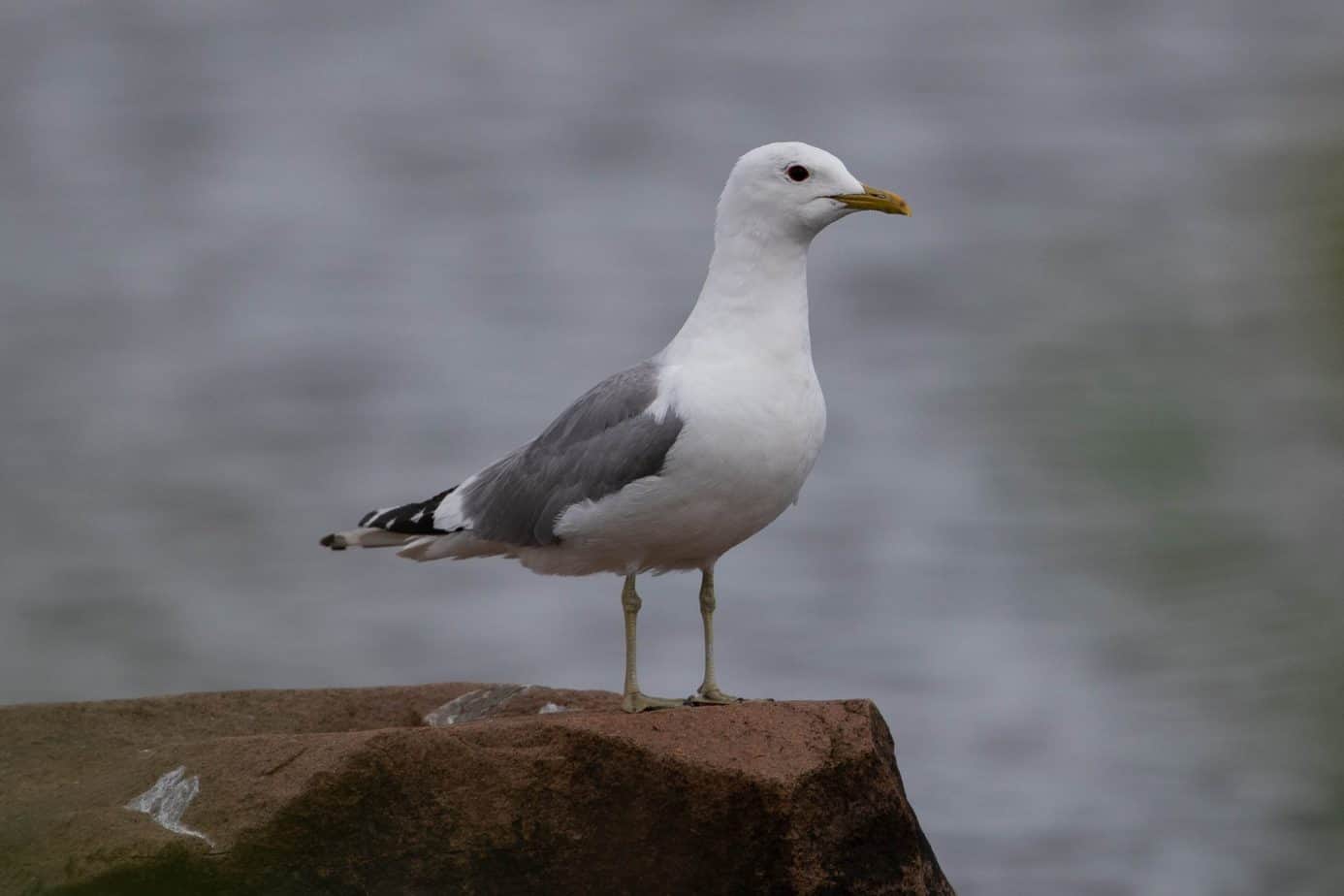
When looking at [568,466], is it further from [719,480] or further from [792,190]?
[792,190]

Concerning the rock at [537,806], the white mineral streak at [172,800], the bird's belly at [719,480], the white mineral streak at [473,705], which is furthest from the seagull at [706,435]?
the white mineral streak at [172,800]

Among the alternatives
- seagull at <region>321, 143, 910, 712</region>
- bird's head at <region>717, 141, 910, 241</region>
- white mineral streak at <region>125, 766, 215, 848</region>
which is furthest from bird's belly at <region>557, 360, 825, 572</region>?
white mineral streak at <region>125, 766, 215, 848</region>

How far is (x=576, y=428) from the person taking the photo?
712 cm

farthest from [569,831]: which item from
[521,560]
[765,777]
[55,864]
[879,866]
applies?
[521,560]

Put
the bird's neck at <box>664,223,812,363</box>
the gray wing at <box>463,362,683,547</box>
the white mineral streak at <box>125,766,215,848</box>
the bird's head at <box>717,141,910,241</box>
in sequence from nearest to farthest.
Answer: the white mineral streak at <box>125,766,215,848</box>
the gray wing at <box>463,362,683,547</box>
the bird's neck at <box>664,223,812,363</box>
the bird's head at <box>717,141,910,241</box>

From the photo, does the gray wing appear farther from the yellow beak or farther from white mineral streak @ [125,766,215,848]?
white mineral streak @ [125,766,215,848]

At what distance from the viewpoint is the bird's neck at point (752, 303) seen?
6.91m

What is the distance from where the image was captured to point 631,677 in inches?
271

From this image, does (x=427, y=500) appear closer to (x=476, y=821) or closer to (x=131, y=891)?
(x=476, y=821)

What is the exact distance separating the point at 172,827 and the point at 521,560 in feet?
7.94

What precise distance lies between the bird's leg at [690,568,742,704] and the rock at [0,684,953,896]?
0.77 meters

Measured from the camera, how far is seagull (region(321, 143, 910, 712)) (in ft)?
21.7

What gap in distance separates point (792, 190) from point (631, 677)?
79.9 inches

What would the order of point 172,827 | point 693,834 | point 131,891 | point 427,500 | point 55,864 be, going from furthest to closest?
point 427,500, point 693,834, point 172,827, point 55,864, point 131,891
